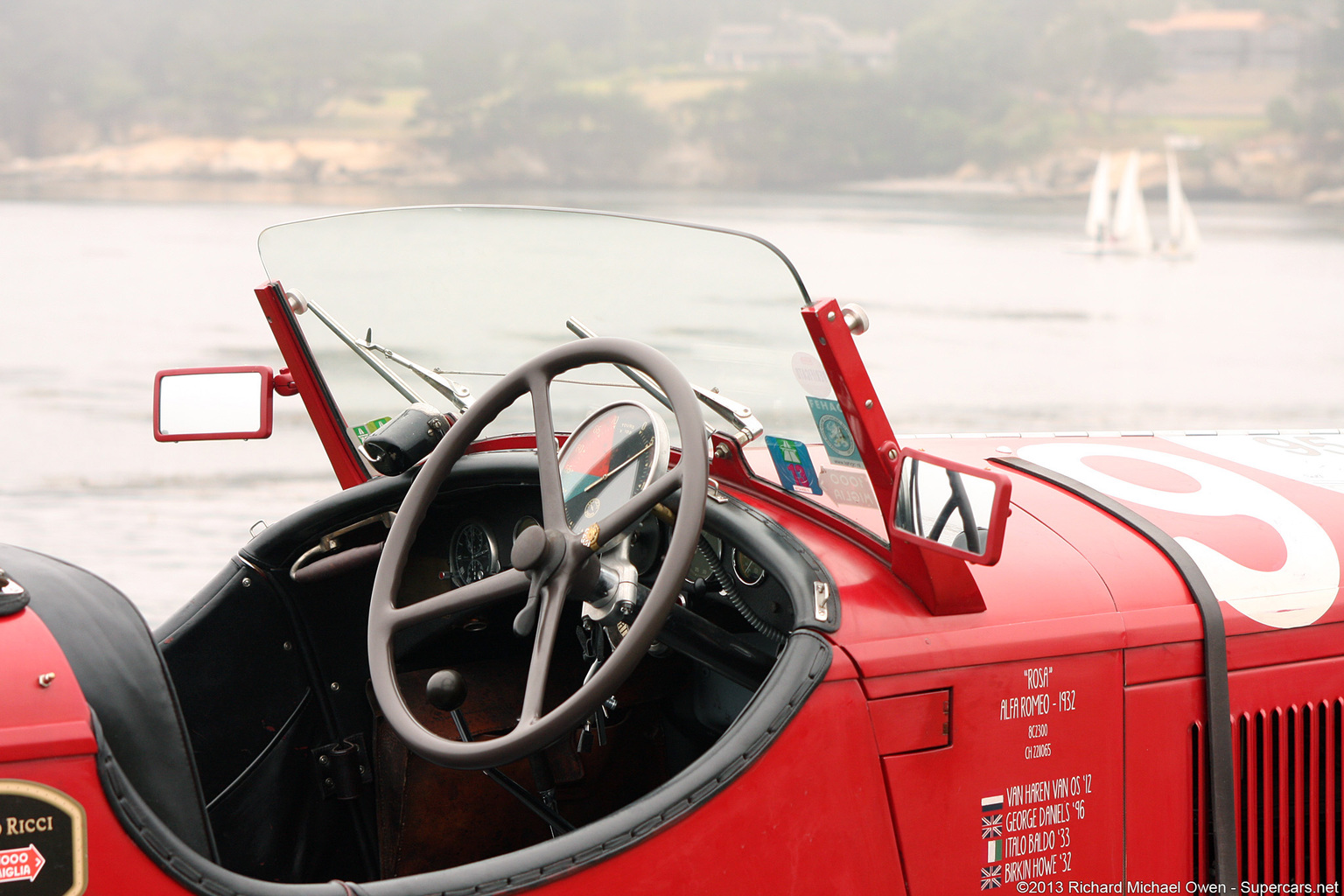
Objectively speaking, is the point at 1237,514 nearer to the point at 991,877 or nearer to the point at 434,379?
the point at 991,877

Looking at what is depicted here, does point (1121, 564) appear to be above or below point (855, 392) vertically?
below

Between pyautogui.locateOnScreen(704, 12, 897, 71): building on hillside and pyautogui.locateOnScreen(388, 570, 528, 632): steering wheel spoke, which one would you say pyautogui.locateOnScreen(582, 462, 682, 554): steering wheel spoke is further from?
pyautogui.locateOnScreen(704, 12, 897, 71): building on hillside

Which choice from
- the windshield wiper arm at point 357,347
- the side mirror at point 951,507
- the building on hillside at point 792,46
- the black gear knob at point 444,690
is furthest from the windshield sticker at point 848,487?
the building on hillside at point 792,46

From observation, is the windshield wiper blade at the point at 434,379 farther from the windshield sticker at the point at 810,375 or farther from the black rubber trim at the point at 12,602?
the black rubber trim at the point at 12,602

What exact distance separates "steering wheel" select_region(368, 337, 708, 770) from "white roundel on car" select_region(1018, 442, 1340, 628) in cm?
89

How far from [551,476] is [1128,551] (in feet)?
3.01

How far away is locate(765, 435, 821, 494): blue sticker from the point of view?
1753 mm

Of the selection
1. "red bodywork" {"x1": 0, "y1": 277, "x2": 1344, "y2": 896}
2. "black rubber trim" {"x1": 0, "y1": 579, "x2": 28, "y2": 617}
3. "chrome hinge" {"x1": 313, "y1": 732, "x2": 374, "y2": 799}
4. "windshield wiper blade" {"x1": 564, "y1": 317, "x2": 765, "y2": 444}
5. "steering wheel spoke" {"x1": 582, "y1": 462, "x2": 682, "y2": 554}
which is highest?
"windshield wiper blade" {"x1": 564, "y1": 317, "x2": 765, "y2": 444}

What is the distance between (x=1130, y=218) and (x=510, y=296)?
26.7m

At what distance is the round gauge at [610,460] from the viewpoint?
A: 1.56 meters

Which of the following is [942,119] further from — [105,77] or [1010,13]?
[105,77]

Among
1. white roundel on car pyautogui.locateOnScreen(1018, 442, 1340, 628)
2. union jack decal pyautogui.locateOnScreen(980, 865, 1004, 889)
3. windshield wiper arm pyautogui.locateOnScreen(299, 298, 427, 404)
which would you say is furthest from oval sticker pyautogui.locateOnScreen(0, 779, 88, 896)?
white roundel on car pyautogui.locateOnScreen(1018, 442, 1340, 628)

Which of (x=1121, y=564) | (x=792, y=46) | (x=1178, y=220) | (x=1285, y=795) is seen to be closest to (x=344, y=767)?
(x=1121, y=564)

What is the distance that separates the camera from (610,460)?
1629 millimetres
